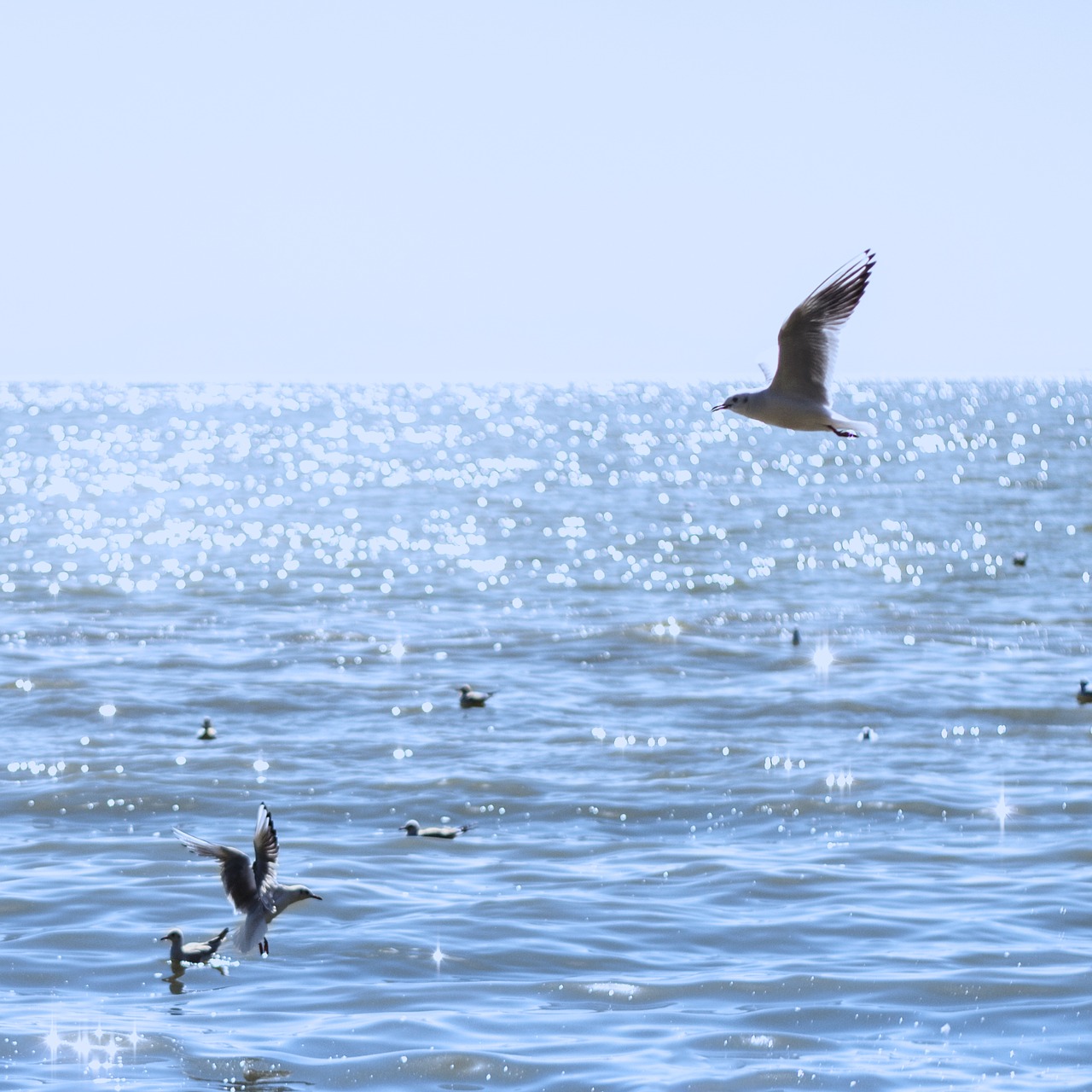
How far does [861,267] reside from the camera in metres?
11.4

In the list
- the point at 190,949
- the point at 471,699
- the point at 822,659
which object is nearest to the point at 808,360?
the point at 190,949

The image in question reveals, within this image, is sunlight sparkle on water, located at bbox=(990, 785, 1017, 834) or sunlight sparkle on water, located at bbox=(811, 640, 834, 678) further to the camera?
sunlight sparkle on water, located at bbox=(811, 640, 834, 678)

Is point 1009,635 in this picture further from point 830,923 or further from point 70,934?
point 70,934

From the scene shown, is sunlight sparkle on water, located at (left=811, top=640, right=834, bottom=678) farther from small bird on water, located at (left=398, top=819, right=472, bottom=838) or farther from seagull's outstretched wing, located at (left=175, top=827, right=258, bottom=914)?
seagull's outstretched wing, located at (left=175, top=827, right=258, bottom=914)

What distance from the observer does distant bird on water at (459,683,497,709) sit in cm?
2281

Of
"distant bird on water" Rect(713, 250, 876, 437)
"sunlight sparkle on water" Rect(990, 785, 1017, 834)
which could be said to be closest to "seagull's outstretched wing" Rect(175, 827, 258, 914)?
"distant bird on water" Rect(713, 250, 876, 437)

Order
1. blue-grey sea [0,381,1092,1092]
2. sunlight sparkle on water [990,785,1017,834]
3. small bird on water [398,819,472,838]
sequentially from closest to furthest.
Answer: blue-grey sea [0,381,1092,1092], small bird on water [398,819,472,838], sunlight sparkle on water [990,785,1017,834]

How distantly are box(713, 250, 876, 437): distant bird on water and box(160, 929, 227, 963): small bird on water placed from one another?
4986 mm

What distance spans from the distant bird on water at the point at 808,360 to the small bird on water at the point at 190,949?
16.4 feet

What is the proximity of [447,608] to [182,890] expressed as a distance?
19.1 m

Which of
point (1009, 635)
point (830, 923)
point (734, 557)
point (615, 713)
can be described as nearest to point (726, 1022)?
point (830, 923)

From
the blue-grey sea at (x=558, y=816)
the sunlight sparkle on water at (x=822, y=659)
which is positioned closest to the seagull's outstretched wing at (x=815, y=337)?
the blue-grey sea at (x=558, y=816)

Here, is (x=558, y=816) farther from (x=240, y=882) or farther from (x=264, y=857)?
(x=264, y=857)

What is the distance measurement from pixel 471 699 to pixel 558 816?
18.0 feet
